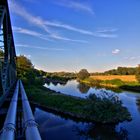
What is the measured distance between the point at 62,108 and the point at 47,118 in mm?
4753

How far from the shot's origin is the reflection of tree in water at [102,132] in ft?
90.7

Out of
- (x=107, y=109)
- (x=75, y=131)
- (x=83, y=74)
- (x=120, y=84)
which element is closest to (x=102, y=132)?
(x=75, y=131)

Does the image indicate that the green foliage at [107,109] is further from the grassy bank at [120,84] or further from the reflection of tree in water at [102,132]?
the grassy bank at [120,84]

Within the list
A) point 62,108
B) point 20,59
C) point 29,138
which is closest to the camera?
point 29,138

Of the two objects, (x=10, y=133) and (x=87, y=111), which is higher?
(x=10, y=133)

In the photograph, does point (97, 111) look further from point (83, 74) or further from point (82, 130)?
point (83, 74)

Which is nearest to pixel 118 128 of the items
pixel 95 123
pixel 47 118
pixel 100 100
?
pixel 95 123

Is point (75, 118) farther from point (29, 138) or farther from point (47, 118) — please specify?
point (29, 138)

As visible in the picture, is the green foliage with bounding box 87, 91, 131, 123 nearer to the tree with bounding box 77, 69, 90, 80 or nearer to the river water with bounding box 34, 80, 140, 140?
the river water with bounding box 34, 80, 140, 140

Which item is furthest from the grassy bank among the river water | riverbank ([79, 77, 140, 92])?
the river water

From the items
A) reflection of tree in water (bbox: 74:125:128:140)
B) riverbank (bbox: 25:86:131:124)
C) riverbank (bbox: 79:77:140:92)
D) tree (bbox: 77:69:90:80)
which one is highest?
tree (bbox: 77:69:90:80)

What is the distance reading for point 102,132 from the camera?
28.9m

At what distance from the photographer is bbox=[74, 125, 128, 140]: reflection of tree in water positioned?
90.7ft

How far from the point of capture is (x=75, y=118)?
1403 inches
